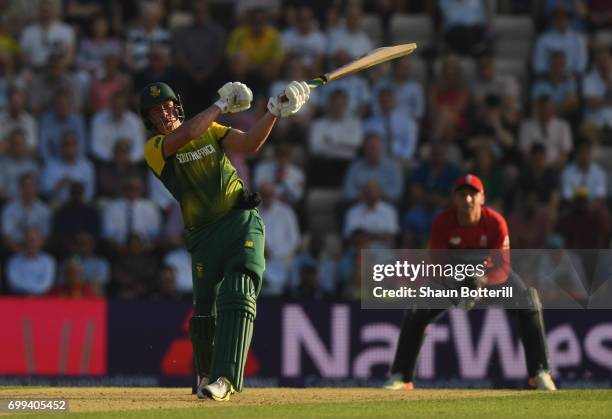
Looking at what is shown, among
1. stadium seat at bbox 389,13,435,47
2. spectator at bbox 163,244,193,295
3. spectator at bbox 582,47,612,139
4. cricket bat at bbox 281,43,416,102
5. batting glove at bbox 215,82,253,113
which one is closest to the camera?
batting glove at bbox 215,82,253,113

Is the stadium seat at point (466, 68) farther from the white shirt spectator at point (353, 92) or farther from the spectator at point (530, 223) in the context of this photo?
the spectator at point (530, 223)

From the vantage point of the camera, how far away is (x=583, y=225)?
1539 cm

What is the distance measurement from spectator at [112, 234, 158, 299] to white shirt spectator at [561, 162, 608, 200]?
478 centimetres

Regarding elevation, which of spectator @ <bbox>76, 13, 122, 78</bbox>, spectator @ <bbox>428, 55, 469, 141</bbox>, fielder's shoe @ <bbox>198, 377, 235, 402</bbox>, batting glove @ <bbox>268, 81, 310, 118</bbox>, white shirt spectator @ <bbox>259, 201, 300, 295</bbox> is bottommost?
fielder's shoe @ <bbox>198, 377, 235, 402</bbox>

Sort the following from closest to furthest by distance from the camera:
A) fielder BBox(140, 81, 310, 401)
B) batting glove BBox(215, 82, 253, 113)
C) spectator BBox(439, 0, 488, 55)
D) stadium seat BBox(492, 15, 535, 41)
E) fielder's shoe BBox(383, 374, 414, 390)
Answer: fielder BBox(140, 81, 310, 401) → batting glove BBox(215, 82, 253, 113) → fielder's shoe BBox(383, 374, 414, 390) → spectator BBox(439, 0, 488, 55) → stadium seat BBox(492, 15, 535, 41)

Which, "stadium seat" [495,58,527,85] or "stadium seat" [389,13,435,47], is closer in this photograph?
"stadium seat" [495,58,527,85]

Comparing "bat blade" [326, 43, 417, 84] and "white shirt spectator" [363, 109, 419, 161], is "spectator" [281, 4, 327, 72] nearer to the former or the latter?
"white shirt spectator" [363, 109, 419, 161]

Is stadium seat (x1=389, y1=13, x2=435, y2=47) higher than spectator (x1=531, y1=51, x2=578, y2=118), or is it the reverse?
stadium seat (x1=389, y1=13, x2=435, y2=47)

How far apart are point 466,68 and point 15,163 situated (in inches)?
229

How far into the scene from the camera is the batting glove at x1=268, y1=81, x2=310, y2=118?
8742 mm

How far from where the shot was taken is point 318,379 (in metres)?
14.0

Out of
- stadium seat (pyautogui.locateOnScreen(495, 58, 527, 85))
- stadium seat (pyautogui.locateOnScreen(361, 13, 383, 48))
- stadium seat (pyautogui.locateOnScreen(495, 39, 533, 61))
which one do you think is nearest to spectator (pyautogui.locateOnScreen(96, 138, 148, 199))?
stadium seat (pyautogui.locateOnScreen(361, 13, 383, 48))

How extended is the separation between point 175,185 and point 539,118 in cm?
842

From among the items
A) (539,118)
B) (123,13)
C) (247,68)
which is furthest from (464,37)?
(123,13)
